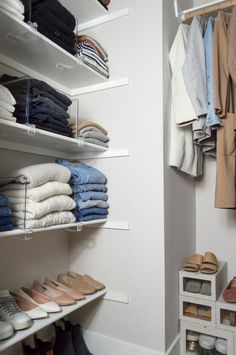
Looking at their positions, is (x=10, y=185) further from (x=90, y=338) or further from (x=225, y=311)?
(x=225, y=311)

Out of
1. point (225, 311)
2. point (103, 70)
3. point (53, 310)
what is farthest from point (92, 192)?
point (225, 311)

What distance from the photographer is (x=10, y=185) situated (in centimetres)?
124

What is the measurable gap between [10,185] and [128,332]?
1002mm

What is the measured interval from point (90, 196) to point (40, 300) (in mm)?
555

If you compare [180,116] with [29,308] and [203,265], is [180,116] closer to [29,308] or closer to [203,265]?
[203,265]

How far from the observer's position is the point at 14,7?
1.08 m

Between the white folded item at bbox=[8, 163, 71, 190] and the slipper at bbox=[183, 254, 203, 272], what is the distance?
0.88 m

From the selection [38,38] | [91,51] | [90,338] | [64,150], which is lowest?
[90,338]

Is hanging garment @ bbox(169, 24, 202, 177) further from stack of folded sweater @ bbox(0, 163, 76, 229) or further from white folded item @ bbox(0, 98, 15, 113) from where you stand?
white folded item @ bbox(0, 98, 15, 113)

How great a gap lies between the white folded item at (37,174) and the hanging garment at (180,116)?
0.61 metres

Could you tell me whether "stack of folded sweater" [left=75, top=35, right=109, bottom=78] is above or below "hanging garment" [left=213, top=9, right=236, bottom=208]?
above

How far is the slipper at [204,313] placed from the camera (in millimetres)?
1529

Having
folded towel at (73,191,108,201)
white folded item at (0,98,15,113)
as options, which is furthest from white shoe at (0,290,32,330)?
white folded item at (0,98,15,113)

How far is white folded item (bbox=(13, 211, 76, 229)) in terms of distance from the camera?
45.4 inches
